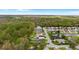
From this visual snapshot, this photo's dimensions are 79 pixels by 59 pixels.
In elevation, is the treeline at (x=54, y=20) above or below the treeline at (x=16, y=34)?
above

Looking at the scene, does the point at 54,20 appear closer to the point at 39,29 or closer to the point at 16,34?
the point at 39,29

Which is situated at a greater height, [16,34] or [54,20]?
[54,20]

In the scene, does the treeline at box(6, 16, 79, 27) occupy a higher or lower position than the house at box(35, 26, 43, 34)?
higher

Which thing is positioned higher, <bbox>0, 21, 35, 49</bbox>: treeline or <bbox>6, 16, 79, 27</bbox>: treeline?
<bbox>6, 16, 79, 27</bbox>: treeline

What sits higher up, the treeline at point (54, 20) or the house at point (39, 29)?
the treeline at point (54, 20)

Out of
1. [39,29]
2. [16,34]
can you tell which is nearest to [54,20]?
[39,29]
